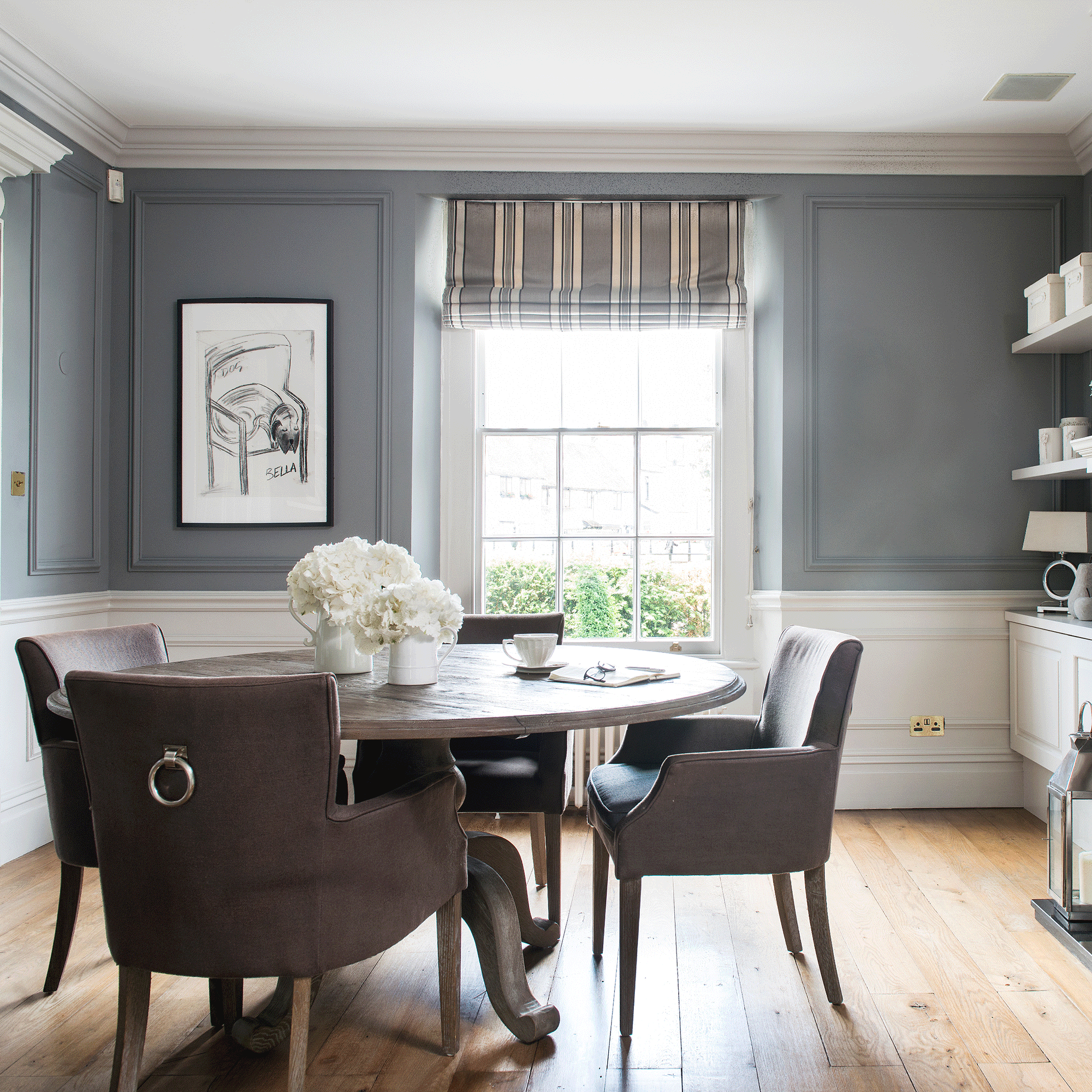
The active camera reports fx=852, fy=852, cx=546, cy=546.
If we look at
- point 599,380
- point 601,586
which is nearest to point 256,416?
point 599,380

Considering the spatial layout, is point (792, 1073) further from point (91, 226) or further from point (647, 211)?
point (91, 226)

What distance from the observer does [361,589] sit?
183cm

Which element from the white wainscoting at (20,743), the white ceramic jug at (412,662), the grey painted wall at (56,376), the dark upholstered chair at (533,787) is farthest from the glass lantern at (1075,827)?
the grey painted wall at (56,376)

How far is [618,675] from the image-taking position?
1912 mm

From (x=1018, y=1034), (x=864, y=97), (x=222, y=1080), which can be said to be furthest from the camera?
(x=864, y=97)

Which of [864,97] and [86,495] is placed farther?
[86,495]

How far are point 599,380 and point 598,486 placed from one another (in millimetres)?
463

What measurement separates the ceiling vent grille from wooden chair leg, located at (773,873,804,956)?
2.76m

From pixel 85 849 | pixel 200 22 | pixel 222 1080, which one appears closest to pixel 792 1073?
pixel 222 1080

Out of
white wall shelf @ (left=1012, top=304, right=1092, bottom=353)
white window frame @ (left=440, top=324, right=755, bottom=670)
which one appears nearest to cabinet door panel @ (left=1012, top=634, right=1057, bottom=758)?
white window frame @ (left=440, top=324, right=755, bottom=670)

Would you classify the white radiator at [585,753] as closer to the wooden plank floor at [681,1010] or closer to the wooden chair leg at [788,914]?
the wooden plank floor at [681,1010]

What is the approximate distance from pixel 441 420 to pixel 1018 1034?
9.41 feet

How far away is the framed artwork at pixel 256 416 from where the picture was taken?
341cm

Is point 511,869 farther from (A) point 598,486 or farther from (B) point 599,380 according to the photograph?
(B) point 599,380
